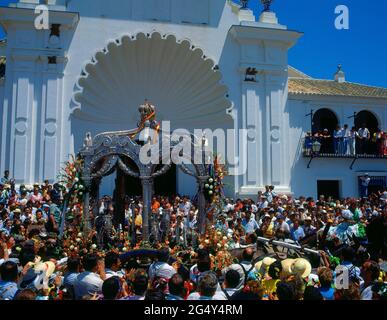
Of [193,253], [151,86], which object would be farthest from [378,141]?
[193,253]

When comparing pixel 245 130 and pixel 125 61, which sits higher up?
pixel 125 61

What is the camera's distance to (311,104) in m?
21.8

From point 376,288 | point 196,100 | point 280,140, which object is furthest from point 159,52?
point 376,288

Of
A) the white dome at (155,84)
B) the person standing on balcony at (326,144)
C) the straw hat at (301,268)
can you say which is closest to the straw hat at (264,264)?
the straw hat at (301,268)

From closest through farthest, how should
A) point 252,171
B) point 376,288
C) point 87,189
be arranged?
point 376,288 → point 87,189 → point 252,171

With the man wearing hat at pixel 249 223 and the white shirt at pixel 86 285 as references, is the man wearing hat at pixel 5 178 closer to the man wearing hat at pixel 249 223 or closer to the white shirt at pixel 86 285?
the man wearing hat at pixel 249 223

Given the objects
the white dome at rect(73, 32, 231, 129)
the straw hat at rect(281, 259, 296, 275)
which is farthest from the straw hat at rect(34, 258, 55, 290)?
the white dome at rect(73, 32, 231, 129)

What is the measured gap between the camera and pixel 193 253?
385 inches

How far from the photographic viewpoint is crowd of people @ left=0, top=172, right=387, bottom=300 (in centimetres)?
513

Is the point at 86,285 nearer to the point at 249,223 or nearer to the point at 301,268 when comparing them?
the point at 301,268

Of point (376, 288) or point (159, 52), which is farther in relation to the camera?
point (159, 52)

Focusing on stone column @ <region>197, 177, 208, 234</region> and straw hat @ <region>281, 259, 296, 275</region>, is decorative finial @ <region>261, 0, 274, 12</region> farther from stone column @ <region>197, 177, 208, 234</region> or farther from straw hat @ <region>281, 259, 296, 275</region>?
straw hat @ <region>281, 259, 296, 275</region>

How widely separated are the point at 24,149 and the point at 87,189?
6595 mm
